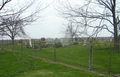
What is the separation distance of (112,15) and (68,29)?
23.7 m

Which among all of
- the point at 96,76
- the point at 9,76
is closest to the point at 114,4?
the point at 96,76

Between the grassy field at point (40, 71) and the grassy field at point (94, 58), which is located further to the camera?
the grassy field at point (94, 58)

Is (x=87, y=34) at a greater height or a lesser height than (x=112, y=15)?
lesser

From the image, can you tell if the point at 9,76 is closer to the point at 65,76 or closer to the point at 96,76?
the point at 65,76

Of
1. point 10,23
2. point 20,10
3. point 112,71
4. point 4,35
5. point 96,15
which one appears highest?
point 96,15

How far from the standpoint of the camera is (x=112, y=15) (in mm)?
12562

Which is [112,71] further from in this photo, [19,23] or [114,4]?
[114,4]

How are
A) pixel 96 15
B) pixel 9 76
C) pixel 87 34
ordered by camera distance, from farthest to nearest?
pixel 96 15 < pixel 87 34 < pixel 9 76

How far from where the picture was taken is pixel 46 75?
4.95m

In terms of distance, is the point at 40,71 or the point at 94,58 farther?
the point at 94,58

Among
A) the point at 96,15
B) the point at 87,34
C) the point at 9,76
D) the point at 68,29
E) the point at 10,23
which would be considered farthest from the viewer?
the point at 68,29

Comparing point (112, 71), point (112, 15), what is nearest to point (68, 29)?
point (112, 15)

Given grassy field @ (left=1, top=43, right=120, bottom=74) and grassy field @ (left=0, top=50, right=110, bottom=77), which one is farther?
grassy field @ (left=1, top=43, right=120, bottom=74)

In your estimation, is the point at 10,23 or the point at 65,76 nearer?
the point at 10,23
